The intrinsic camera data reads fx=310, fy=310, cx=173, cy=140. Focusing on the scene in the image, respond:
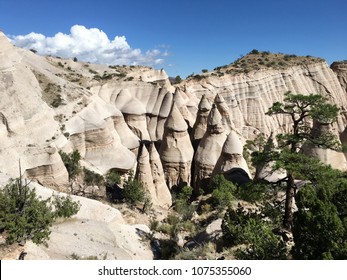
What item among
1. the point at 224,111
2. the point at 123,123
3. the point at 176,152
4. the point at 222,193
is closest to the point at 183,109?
the point at 224,111

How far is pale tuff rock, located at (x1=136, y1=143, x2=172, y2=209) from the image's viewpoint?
73.8 feet

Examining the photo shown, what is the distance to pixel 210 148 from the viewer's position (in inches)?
1002

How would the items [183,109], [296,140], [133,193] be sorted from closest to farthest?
[296,140], [133,193], [183,109]

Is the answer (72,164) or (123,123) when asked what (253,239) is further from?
(123,123)

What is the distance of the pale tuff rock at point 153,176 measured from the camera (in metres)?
22.5

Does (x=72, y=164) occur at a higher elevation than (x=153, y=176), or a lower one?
higher

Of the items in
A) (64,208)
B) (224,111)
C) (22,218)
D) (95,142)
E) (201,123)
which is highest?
(224,111)

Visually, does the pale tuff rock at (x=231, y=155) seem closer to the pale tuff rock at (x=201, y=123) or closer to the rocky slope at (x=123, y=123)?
the rocky slope at (x=123, y=123)

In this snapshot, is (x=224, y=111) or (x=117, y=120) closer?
(x=117, y=120)

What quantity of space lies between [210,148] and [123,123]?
A: 990cm

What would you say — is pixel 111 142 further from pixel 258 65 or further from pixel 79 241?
pixel 258 65

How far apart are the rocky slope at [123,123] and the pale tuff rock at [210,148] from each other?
0.08 metres

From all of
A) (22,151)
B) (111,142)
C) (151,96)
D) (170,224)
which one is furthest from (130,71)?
(170,224)

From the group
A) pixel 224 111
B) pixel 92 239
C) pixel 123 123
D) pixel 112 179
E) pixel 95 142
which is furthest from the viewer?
pixel 224 111
